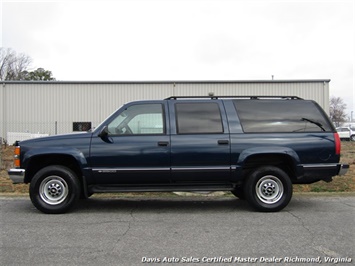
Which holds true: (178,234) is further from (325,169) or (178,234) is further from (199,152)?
(325,169)

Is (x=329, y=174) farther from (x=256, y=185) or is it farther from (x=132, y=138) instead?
(x=132, y=138)

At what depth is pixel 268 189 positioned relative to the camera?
634 cm

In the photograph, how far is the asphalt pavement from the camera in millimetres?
4090

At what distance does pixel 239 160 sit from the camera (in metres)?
6.19

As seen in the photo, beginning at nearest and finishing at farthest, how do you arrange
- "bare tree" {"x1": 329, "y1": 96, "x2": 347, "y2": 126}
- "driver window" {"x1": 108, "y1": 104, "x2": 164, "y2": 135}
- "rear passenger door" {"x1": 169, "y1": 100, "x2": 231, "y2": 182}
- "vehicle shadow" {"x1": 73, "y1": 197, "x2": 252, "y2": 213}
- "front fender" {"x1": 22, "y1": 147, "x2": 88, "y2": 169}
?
"front fender" {"x1": 22, "y1": 147, "x2": 88, "y2": 169} → "rear passenger door" {"x1": 169, "y1": 100, "x2": 231, "y2": 182} → "driver window" {"x1": 108, "y1": 104, "x2": 164, "y2": 135} → "vehicle shadow" {"x1": 73, "y1": 197, "x2": 252, "y2": 213} → "bare tree" {"x1": 329, "y1": 96, "x2": 347, "y2": 126}

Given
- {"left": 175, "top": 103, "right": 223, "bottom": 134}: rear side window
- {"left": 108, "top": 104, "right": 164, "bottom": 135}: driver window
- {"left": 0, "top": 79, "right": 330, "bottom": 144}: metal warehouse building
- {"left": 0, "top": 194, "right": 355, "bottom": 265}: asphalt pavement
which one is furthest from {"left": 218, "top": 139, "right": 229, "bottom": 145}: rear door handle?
{"left": 0, "top": 79, "right": 330, "bottom": 144}: metal warehouse building

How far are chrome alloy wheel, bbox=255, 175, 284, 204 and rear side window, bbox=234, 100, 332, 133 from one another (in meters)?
0.87

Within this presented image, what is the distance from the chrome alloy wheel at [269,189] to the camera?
20.7 ft

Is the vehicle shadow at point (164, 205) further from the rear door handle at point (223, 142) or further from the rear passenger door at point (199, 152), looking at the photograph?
the rear door handle at point (223, 142)

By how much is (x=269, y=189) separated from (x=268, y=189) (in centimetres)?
2

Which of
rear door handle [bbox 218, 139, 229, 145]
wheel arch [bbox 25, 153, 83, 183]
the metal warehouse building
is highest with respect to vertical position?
the metal warehouse building

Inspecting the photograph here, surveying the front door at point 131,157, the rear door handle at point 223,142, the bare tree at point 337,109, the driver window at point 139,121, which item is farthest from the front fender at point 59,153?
the bare tree at point 337,109

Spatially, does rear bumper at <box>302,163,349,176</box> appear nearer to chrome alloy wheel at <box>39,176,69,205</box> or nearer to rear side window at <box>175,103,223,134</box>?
rear side window at <box>175,103,223,134</box>

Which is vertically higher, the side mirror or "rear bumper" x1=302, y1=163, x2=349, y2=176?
the side mirror
